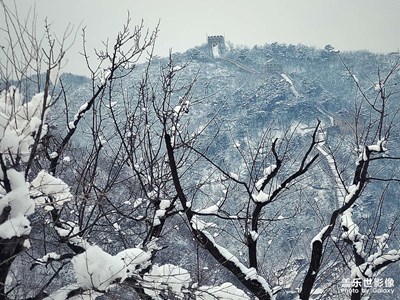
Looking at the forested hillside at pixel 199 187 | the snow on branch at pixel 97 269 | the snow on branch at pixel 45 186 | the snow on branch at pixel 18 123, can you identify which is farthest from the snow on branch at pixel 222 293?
the snow on branch at pixel 18 123

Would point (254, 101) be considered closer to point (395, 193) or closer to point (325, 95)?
point (325, 95)

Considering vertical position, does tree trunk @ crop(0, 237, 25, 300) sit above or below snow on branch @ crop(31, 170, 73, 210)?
below

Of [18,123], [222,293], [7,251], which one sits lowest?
[222,293]

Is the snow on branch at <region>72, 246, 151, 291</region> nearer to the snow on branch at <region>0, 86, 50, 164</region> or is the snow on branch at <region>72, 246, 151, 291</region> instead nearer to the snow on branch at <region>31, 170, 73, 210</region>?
the snow on branch at <region>31, 170, 73, 210</region>

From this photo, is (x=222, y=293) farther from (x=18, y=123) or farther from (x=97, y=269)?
(x=18, y=123)

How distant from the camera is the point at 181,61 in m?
67.5

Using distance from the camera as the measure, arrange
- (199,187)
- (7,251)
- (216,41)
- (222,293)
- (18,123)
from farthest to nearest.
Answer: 1. (216,41)
2. (199,187)
3. (222,293)
4. (18,123)
5. (7,251)

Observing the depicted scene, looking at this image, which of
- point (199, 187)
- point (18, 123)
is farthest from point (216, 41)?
point (18, 123)

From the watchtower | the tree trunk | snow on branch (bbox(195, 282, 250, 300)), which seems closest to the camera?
A: the tree trunk

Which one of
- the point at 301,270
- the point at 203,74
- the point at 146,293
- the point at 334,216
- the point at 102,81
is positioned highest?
the point at 203,74

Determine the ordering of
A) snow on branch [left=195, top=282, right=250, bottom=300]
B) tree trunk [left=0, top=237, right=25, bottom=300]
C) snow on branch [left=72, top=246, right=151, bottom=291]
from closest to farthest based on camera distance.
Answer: tree trunk [left=0, top=237, right=25, bottom=300] → snow on branch [left=72, top=246, right=151, bottom=291] → snow on branch [left=195, top=282, right=250, bottom=300]

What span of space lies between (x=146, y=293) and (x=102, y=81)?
252 centimetres

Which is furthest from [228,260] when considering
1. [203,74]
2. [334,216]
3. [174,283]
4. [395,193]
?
[203,74]

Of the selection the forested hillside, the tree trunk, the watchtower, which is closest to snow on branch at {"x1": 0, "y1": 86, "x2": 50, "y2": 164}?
the forested hillside
